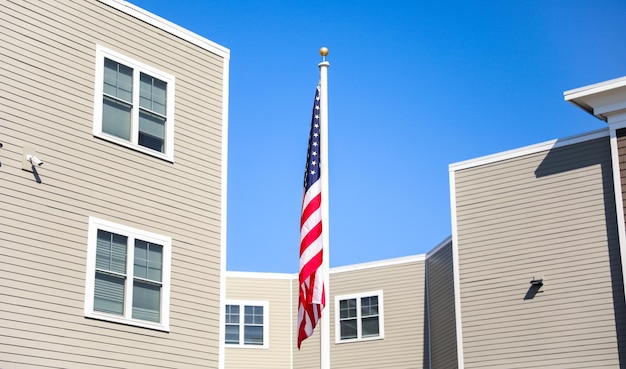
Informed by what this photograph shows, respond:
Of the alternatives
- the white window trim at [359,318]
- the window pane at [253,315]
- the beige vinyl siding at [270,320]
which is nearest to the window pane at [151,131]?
the white window trim at [359,318]

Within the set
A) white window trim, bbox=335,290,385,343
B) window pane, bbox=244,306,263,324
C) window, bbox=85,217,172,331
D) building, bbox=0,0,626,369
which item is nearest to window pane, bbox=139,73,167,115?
building, bbox=0,0,626,369

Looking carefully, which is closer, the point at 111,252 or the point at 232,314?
the point at 111,252

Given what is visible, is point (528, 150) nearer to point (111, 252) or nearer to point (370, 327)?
point (370, 327)

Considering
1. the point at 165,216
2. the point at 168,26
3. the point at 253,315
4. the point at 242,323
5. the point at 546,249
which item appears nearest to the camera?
the point at 165,216

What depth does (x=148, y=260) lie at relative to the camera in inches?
684

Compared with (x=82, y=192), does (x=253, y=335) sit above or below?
below

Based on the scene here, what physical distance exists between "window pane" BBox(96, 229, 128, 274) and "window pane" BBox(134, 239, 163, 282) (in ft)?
1.00

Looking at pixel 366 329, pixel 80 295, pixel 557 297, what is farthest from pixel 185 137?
pixel 366 329

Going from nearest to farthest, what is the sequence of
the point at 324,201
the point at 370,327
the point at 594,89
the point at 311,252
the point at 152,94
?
1. the point at 311,252
2. the point at 324,201
3. the point at 152,94
4. the point at 594,89
5. the point at 370,327

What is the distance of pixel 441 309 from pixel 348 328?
13.2ft

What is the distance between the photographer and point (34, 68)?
16266 mm

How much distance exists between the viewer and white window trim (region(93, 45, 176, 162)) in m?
17.1

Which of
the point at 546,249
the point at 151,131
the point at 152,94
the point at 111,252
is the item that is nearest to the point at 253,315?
the point at 546,249

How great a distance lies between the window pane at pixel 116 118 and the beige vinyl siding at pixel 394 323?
45.5 ft
